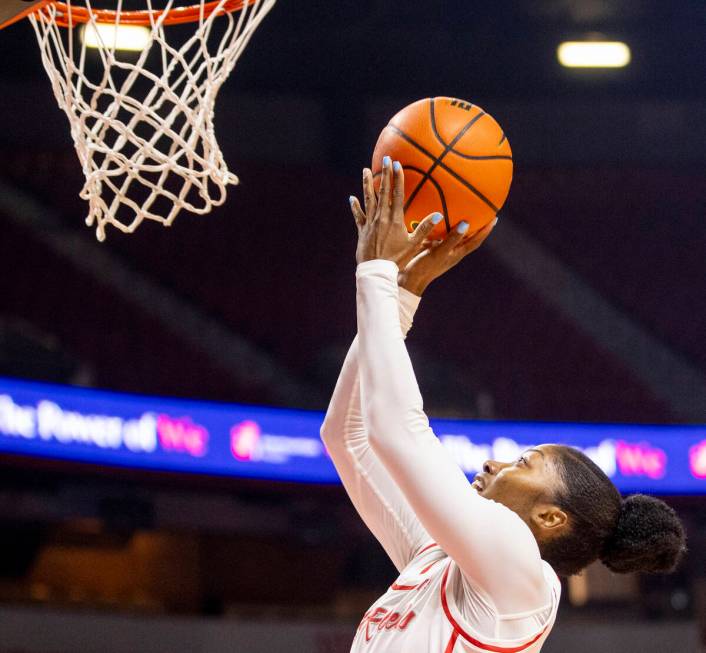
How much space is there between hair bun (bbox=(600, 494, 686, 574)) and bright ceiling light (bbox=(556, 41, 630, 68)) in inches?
197

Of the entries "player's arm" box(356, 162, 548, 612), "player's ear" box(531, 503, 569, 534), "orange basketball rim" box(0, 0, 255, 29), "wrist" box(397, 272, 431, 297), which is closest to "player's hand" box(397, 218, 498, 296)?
"wrist" box(397, 272, 431, 297)

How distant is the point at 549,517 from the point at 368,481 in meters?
0.33

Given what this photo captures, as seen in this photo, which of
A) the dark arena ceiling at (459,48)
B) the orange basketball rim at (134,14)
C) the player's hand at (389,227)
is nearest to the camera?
the player's hand at (389,227)

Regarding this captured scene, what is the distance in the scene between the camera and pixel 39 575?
7566 millimetres

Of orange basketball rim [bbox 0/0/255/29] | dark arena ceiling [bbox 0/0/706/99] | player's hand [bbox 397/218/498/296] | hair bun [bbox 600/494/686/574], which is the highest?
dark arena ceiling [bbox 0/0/706/99]

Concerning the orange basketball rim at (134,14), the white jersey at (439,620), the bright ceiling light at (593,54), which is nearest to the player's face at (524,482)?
the white jersey at (439,620)

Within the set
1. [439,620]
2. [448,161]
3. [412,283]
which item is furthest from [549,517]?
[448,161]

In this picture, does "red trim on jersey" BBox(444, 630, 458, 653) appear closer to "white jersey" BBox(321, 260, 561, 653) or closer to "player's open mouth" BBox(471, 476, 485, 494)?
"white jersey" BBox(321, 260, 561, 653)

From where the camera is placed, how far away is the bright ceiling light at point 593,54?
6.33 m

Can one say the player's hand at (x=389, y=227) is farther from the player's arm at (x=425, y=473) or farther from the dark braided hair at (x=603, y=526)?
the dark braided hair at (x=603, y=526)

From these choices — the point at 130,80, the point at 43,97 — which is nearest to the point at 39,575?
the point at 43,97

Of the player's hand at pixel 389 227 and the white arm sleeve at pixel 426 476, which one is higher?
the player's hand at pixel 389 227

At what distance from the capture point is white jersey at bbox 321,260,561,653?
148cm

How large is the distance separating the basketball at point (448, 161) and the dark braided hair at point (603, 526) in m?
0.41
